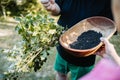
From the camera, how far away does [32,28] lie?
6.25 feet

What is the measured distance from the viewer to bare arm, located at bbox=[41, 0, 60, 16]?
6.45ft

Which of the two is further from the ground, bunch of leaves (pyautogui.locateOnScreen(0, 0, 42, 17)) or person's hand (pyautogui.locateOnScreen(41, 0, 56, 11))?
person's hand (pyautogui.locateOnScreen(41, 0, 56, 11))

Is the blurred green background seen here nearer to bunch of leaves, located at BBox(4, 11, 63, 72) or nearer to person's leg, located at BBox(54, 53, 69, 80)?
bunch of leaves, located at BBox(4, 11, 63, 72)

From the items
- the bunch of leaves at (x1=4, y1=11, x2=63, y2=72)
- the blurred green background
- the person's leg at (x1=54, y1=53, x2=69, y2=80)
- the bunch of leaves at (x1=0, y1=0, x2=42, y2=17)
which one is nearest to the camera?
the bunch of leaves at (x1=4, y1=11, x2=63, y2=72)

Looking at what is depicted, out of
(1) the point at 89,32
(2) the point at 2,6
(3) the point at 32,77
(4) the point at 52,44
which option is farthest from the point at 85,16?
(2) the point at 2,6

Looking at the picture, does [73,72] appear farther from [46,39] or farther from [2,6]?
[2,6]

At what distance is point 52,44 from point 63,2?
0.29 m

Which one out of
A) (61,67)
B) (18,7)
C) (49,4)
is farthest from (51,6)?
(18,7)

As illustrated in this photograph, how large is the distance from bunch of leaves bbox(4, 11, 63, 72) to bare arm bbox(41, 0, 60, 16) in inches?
2.6

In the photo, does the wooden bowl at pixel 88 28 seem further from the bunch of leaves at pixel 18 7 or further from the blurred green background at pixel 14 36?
the bunch of leaves at pixel 18 7

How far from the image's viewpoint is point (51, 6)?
2010mm

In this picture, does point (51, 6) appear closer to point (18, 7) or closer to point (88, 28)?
point (88, 28)

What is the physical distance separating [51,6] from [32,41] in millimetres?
258

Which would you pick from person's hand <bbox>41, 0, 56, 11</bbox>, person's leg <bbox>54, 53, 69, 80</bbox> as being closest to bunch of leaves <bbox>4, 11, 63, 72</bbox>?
person's hand <bbox>41, 0, 56, 11</bbox>
